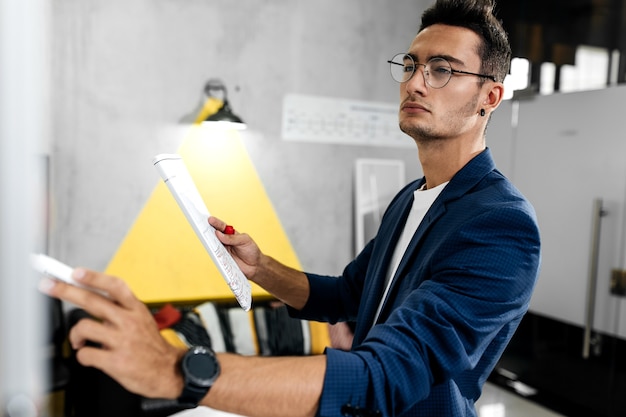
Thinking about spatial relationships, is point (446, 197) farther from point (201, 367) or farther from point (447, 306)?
point (201, 367)

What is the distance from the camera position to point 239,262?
1309 millimetres

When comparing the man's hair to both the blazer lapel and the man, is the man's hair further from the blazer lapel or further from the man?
the blazer lapel

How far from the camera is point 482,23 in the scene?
1394 mm

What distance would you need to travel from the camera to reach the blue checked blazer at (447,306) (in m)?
0.83

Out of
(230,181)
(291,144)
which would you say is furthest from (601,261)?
(230,181)

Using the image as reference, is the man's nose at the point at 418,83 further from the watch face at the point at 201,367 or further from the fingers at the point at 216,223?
the watch face at the point at 201,367

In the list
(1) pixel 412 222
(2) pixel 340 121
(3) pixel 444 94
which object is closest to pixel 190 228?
(2) pixel 340 121

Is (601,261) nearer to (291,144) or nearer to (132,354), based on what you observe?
(291,144)

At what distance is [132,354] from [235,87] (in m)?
3.51

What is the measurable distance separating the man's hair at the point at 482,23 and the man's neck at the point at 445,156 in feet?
0.68

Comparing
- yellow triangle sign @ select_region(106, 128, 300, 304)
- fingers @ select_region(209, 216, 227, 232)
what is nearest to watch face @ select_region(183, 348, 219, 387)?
fingers @ select_region(209, 216, 227, 232)

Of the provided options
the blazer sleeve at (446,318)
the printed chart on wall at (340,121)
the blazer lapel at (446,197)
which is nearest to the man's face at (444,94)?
the blazer lapel at (446,197)

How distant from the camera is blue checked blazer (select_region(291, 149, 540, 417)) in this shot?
833 millimetres

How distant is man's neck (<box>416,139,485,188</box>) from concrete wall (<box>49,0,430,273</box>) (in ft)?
8.78
